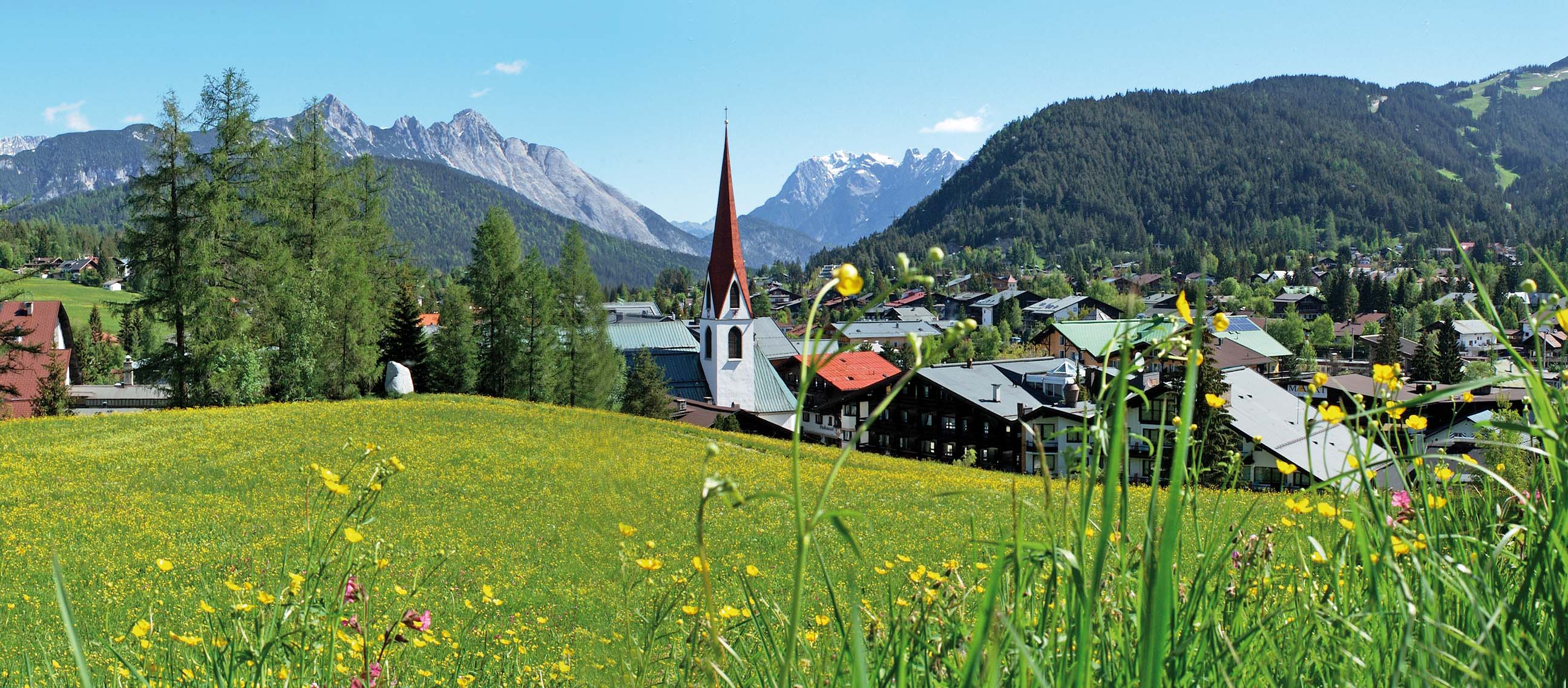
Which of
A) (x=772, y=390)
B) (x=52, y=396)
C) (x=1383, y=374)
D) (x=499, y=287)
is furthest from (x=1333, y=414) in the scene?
(x=52, y=396)

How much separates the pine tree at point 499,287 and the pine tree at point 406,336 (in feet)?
74.1

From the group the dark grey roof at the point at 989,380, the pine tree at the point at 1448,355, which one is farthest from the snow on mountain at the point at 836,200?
the pine tree at the point at 1448,355

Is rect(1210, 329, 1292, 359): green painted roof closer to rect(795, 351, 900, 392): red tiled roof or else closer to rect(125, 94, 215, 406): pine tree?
rect(125, 94, 215, 406): pine tree

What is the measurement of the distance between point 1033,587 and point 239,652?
1.17m

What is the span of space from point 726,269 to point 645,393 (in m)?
0.24

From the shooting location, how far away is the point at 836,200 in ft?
125

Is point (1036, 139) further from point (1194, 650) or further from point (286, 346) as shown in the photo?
point (1194, 650)

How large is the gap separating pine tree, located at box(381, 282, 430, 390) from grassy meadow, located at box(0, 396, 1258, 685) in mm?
7364

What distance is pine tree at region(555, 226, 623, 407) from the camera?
94 cm

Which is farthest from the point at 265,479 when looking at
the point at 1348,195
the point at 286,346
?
the point at 1348,195

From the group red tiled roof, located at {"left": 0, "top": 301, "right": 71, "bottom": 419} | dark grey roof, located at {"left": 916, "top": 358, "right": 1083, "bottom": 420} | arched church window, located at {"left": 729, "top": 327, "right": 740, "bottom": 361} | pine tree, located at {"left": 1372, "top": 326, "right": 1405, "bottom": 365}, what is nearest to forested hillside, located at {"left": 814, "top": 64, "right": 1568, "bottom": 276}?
dark grey roof, located at {"left": 916, "top": 358, "right": 1083, "bottom": 420}

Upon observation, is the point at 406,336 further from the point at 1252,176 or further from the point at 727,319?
the point at 1252,176

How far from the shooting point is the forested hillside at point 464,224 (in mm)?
1282

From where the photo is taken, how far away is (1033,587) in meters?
1.20
